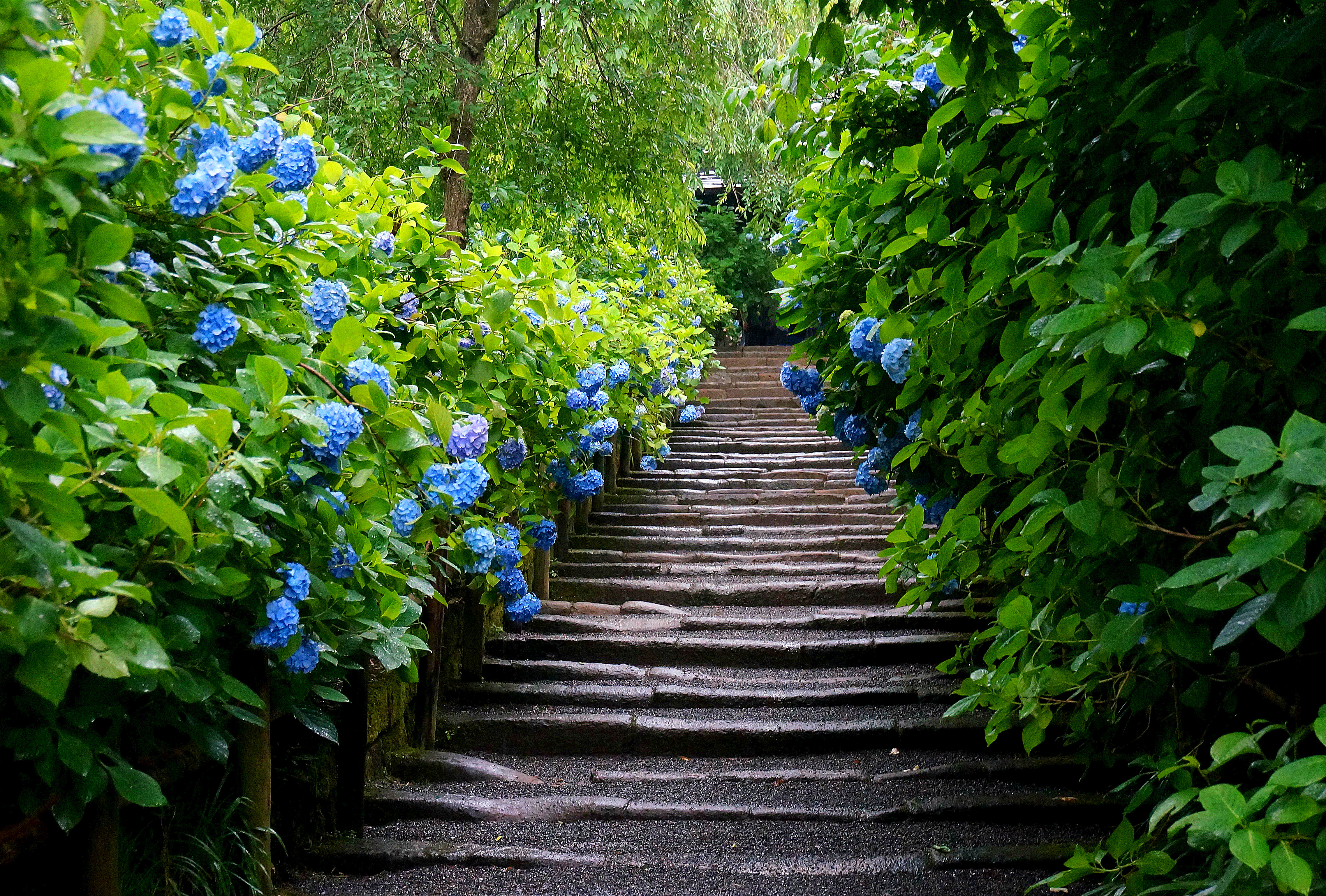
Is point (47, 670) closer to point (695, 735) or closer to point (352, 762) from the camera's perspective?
point (352, 762)

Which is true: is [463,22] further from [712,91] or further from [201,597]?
[201,597]

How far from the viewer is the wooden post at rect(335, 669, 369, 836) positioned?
3.41 meters

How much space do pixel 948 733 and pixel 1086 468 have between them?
275 centimetres

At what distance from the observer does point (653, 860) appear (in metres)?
3.43

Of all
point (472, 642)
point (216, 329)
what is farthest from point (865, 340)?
point (472, 642)

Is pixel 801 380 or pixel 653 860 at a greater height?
pixel 801 380

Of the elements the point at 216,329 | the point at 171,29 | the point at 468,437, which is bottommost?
the point at 468,437

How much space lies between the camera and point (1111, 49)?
1.89 metres

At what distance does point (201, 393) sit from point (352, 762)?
188 cm

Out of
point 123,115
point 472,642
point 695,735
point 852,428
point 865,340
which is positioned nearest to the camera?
point 123,115

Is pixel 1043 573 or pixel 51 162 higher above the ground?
pixel 51 162

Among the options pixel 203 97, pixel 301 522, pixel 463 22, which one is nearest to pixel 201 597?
pixel 301 522

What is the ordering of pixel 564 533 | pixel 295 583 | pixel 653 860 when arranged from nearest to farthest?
pixel 295 583
pixel 653 860
pixel 564 533

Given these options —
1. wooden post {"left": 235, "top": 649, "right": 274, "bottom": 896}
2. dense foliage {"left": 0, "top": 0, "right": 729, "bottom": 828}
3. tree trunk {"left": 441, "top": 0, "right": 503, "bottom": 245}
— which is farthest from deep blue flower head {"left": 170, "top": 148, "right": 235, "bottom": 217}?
tree trunk {"left": 441, "top": 0, "right": 503, "bottom": 245}
